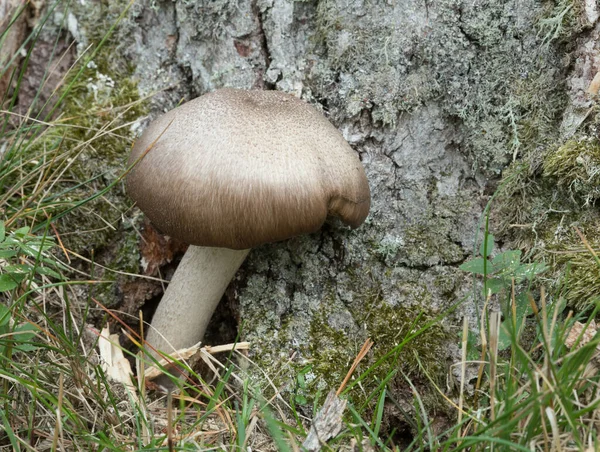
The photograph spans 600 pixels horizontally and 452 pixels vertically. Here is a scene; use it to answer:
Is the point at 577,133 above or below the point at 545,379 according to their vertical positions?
above

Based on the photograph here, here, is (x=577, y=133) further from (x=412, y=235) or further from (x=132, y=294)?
(x=132, y=294)

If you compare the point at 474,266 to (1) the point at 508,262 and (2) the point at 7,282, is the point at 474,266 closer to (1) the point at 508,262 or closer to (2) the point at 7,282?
(1) the point at 508,262

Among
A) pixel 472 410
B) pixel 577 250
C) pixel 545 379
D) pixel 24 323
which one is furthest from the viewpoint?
pixel 577 250

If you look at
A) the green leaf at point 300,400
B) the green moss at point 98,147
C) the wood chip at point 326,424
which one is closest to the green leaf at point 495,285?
the wood chip at point 326,424

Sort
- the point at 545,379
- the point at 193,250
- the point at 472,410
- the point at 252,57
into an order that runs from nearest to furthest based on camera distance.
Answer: the point at 545,379 < the point at 472,410 < the point at 193,250 < the point at 252,57

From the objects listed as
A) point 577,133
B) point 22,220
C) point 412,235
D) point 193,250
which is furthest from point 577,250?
point 22,220

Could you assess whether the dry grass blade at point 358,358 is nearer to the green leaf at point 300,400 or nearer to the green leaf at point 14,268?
the green leaf at point 300,400

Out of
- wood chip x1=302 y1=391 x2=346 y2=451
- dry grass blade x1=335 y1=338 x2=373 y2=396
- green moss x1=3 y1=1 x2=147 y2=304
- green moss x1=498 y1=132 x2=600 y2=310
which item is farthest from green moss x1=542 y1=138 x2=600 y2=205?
green moss x1=3 y1=1 x2=147 y2=304
